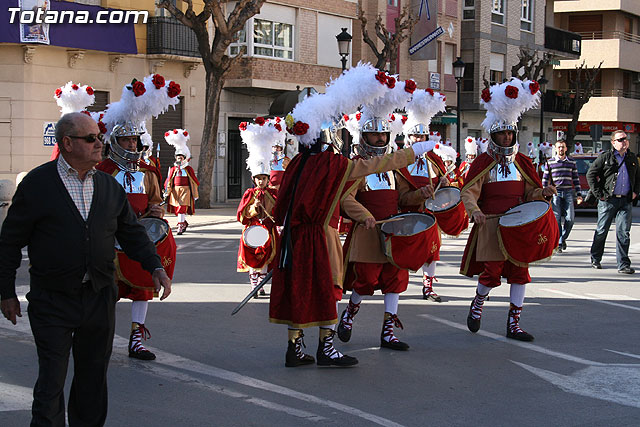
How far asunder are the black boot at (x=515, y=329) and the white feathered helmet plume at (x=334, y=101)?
2502 mm

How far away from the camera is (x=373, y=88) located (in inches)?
303

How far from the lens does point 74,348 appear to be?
492 centimetres

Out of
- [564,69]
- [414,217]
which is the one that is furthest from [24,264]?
[564,69]

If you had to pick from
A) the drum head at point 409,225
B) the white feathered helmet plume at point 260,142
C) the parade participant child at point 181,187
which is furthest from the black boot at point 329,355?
the parade participant child at point 181,187

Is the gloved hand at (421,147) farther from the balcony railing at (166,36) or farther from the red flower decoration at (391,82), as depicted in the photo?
the balcony railing at (166,36)

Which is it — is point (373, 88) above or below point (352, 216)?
above

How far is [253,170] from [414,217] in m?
3.88

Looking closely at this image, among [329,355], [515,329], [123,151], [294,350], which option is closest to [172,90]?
[123,151]

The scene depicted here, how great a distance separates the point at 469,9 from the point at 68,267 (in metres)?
45.8

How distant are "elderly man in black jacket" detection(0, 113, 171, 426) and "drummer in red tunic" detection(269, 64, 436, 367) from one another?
98.0 inches

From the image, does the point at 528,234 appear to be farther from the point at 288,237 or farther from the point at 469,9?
the point at 469,9

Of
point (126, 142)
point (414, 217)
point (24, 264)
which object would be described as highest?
point (126, 142)

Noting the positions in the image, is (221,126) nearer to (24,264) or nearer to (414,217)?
(24,264)

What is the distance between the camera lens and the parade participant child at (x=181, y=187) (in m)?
19.7
